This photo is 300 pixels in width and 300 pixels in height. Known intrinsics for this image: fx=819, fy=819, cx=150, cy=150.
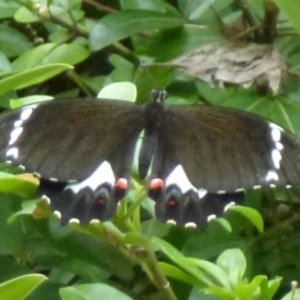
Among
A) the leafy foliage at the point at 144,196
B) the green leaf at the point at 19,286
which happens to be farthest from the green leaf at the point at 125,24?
the green leaf at the point at 19,286

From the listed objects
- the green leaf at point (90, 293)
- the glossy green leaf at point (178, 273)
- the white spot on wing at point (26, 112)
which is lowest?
the glossy green leaf at point (178, 273)

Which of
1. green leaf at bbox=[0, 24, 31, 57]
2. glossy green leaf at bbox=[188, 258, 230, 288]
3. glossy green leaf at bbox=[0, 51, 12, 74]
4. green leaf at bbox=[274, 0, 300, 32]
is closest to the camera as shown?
glossy green leaf at bbox=[188, 258, 230, 288]

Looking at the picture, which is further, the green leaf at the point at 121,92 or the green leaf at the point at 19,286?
the green leaf at the point at 121,92

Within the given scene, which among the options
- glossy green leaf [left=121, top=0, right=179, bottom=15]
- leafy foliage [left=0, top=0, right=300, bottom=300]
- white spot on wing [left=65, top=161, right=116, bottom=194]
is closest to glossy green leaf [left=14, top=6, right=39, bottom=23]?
leafy foliage [left=0, top=0, right=300, bottom=300]

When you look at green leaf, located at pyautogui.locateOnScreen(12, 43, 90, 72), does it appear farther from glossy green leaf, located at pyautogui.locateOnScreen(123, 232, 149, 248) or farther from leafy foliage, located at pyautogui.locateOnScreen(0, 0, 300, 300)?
glossy green leaf, located at pyautogui.locateOnScreen(123, 232, 149, 248)

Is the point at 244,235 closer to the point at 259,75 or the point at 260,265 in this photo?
the point at 260,265

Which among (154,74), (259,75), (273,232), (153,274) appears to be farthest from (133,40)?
(153,274)

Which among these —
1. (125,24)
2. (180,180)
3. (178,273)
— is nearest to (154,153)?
(180,180)

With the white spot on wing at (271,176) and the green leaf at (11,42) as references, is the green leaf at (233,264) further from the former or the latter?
the green leaf at (11,42)
